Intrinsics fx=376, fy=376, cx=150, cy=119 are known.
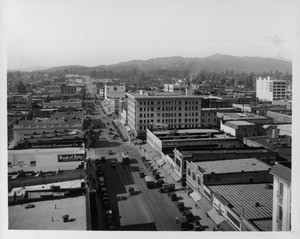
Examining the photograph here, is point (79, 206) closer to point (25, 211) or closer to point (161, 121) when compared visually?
point (25, 211)

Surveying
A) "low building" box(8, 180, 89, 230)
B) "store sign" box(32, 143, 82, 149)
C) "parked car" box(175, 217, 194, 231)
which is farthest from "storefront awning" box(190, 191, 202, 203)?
"store sign" box(32, 143, 82, 149)

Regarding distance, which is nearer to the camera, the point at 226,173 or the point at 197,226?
the point at 197,226

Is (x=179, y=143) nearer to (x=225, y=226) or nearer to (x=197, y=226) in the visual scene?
(x=197, y=226)

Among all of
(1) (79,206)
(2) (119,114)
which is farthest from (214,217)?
(2) (119,114)

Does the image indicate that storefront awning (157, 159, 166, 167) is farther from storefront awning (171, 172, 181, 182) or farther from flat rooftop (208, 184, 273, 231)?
flat rooftop (208, 184, 273, 231)

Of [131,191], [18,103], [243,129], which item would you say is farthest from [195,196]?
[18,103]

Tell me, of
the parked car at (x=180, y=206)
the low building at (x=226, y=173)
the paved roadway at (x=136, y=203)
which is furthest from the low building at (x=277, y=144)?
the parked car at (x=180, y=206)
